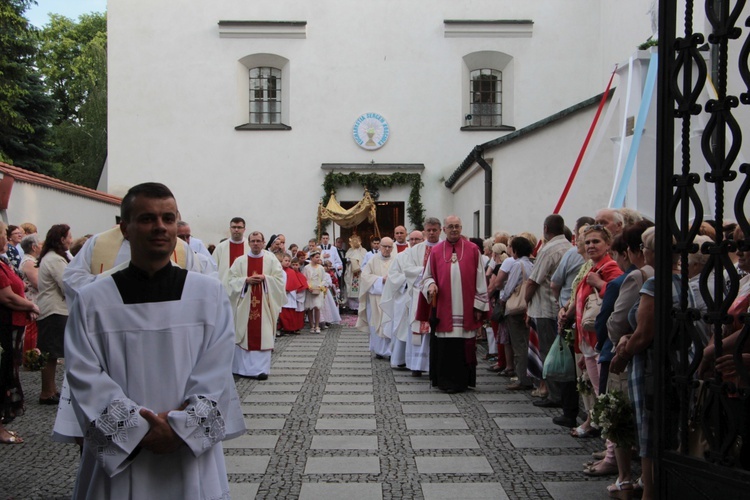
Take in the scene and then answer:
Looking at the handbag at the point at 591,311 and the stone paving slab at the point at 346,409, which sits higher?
the handbag at the point at 591,311

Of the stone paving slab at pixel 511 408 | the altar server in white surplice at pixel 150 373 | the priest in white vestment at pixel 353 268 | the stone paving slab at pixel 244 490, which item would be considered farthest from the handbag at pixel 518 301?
the priest in white vestment at pixel 353 268

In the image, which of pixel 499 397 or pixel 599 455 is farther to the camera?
pixel 499 397

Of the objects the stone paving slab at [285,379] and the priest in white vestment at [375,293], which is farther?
the priest in white vestment at [375,293]

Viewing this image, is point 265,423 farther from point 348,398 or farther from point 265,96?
point 265,96

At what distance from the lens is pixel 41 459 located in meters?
6.17

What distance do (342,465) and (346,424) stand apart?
4.73 ft

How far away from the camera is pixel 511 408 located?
8.23 metres

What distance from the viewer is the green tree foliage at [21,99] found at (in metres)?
23.6

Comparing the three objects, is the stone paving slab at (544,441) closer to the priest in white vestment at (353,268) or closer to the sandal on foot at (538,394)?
the sandal on foot at (538,394)

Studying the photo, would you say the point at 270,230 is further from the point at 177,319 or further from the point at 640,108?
the point at 177,319

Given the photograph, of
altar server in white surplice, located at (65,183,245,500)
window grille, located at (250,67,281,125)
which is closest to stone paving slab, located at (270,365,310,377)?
altar server in white surplice, located at (65,183,245,500)

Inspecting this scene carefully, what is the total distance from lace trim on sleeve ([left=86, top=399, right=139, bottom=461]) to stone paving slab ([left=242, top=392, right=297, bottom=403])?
583 cm

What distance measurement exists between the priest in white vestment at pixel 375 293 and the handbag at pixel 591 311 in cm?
664

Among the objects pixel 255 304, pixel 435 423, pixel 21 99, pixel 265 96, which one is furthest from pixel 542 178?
pixel 21 99
